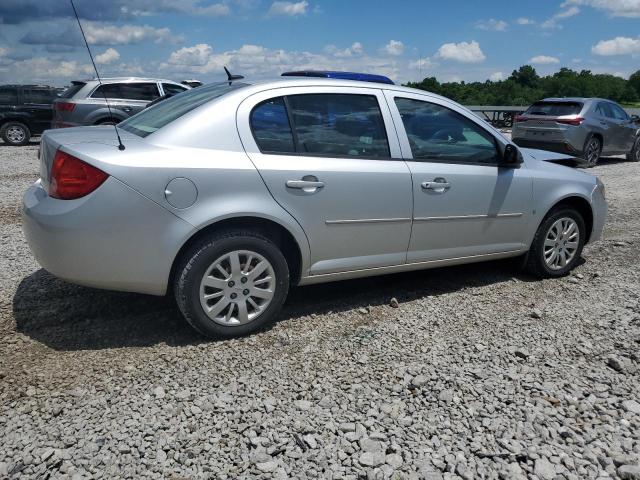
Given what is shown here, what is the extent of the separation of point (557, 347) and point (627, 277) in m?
1.97

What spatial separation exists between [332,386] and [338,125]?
1813 mm

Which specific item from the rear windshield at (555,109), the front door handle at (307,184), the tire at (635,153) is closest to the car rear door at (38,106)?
the rear windshield at (555,109)

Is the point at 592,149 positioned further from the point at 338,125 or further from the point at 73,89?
the point at 73,89

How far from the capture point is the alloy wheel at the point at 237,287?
351 centimetres

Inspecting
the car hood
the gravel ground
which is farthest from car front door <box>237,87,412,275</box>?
the car hood

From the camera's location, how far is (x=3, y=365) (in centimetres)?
325

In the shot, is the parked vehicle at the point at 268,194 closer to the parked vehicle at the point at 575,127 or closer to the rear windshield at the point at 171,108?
the rear windshield at the point at 171,108

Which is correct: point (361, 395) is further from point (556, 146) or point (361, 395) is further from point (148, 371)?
point (556, 146)

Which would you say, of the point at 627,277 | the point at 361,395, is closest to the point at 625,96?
the point at 627,277

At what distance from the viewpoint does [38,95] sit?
16.5 meters

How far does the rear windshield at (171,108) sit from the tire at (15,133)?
1433cm

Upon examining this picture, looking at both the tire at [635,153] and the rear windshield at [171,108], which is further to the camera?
the tire at [635,153]

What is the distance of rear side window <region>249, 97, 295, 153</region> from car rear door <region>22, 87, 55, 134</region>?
1503 cm

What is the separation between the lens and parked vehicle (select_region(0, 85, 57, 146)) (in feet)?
53.1
